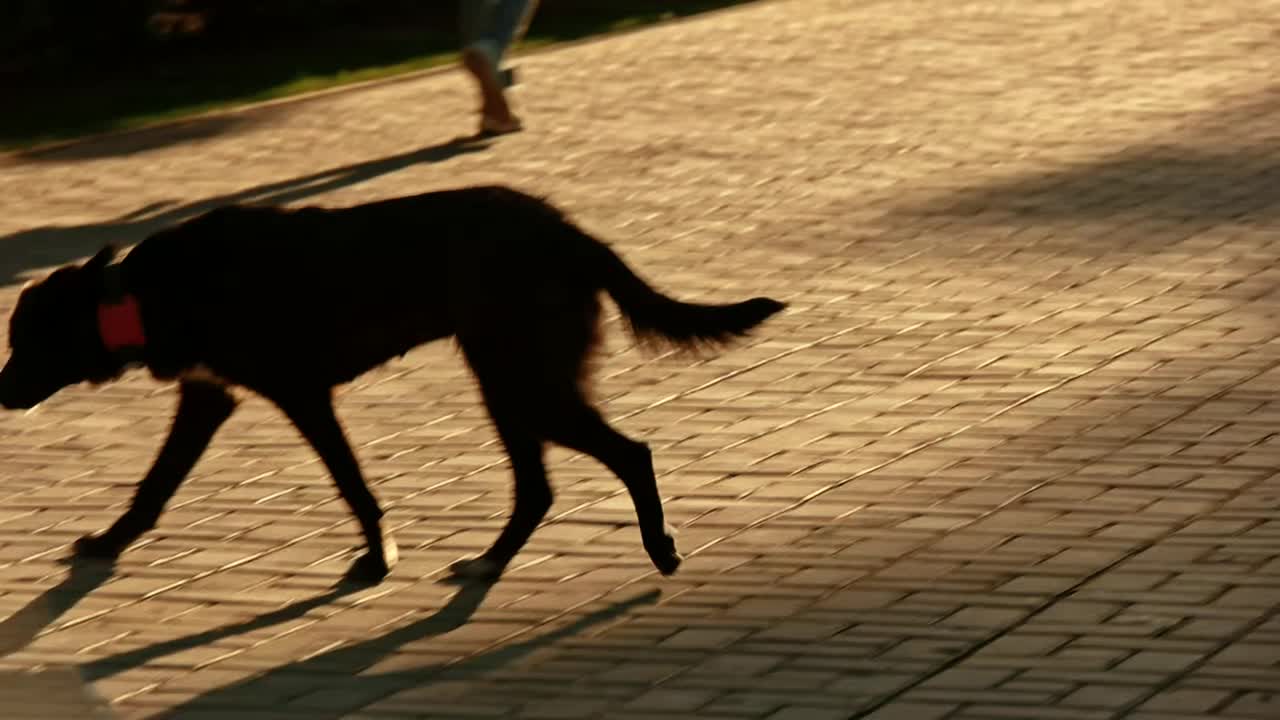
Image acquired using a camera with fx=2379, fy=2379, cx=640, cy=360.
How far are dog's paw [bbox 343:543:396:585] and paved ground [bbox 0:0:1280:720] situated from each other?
0.05m

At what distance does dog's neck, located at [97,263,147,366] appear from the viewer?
6.19 meters

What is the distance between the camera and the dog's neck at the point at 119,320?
6191 mm

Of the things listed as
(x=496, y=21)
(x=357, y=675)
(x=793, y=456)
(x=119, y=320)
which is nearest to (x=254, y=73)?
(x=496, y=21)

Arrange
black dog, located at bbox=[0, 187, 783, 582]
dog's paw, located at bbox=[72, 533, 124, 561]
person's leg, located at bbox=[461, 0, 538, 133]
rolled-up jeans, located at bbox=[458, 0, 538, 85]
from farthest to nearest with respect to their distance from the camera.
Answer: rolled-up jeans, located at bbox=[458, 0, 538, 85]
person's leg, located at bbox=[461, 0, 538, 133]
dog's paw, located at bbox=[72, 533, 124, 561]
black dog, located at bbox=[0, 187, 783, 582]

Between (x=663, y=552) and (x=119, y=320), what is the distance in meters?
1.54

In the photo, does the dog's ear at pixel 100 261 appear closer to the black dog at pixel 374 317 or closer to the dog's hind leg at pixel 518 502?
the black dog at pixel 374 317

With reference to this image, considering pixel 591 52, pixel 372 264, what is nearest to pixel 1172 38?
pixel 591 52

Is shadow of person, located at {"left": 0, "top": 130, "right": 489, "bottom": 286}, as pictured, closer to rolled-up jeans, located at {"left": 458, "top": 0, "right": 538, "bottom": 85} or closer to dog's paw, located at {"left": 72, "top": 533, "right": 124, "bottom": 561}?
rolled-up jeans, located at {"left": 458, "top": 0, "right": 538, "bottom": 85}

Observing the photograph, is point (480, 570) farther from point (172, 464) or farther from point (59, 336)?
point (59, 336)

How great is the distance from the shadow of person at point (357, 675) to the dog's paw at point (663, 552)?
8.5 inches

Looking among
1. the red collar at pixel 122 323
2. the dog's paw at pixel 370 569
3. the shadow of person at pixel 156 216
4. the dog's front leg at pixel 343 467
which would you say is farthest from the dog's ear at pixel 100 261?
the shadow of person at pixel 156 216

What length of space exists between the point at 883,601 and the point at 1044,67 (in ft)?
28.4

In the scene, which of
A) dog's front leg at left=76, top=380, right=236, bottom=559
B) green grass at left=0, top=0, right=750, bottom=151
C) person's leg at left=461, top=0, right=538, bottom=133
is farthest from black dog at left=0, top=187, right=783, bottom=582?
green grass at left=0, top=0, right=750, bottom=151

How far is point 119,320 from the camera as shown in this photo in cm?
619
